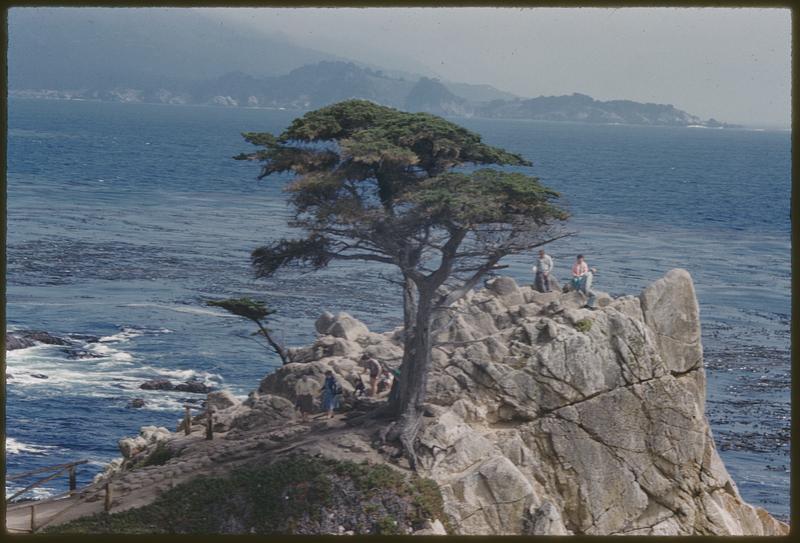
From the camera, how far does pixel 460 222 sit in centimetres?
3158

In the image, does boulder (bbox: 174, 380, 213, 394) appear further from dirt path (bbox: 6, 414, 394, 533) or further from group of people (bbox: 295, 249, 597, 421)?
dirt path (bbox: 6, 414, 394, 533)

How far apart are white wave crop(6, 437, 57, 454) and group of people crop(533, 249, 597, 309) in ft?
61.2

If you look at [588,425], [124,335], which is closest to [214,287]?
[124,335]

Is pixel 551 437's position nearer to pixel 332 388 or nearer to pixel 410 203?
pixel 332 388

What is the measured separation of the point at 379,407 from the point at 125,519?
7828 mm

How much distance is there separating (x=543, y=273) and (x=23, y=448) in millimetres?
19734

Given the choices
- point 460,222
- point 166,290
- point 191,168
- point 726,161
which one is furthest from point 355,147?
point 726,161

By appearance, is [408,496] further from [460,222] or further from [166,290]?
[166,290]

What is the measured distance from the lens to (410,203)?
32.3m

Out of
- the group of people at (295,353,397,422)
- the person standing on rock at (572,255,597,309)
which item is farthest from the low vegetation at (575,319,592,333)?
the group of people at (295,353,397,422)

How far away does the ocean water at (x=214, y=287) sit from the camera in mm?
47625

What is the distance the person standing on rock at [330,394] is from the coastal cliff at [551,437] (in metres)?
0.61

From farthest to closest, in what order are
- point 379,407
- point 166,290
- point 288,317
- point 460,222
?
point 166,290
point 288,317
point 379,407
point 460,222

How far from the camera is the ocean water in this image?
47.6 meters
